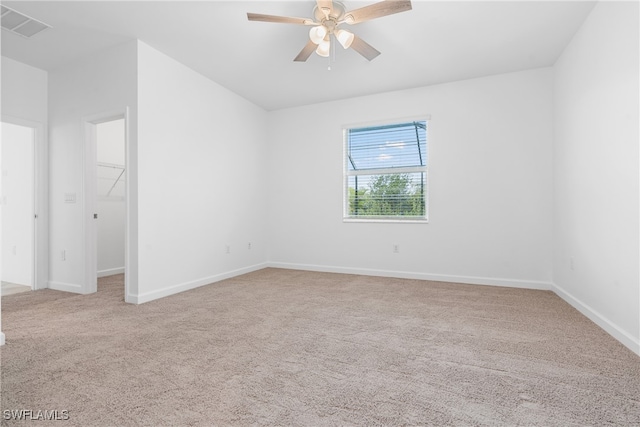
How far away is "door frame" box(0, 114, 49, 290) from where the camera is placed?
385 cm

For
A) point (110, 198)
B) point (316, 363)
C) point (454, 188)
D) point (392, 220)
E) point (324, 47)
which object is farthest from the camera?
point (110, 198)

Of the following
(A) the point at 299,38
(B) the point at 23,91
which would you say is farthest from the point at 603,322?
(B) the point at 23,91

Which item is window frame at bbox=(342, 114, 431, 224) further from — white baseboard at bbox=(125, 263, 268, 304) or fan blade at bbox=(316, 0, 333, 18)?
fan blade at bbox=(316, 0, 333, 18)

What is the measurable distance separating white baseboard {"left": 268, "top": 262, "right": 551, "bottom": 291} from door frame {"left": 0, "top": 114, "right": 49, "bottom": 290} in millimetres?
2961

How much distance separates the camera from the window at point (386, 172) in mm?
4570

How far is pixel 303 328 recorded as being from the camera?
2.55 meters

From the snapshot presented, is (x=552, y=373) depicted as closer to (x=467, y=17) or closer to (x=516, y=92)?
(x=467, y=17)

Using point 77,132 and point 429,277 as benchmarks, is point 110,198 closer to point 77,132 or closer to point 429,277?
point 77,132

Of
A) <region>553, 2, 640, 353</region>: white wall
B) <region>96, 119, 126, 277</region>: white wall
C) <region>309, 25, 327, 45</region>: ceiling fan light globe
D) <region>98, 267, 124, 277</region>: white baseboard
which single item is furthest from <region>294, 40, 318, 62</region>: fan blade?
<region>98, 267, 124, 277</region>: white baseboard

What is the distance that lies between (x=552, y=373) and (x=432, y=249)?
2609 mm

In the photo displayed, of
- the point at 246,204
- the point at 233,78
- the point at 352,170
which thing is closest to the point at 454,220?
the point at 352,170

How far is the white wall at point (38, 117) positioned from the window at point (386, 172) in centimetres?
381

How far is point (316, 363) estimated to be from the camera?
6.40 feet

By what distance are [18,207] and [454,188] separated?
5.51 m
